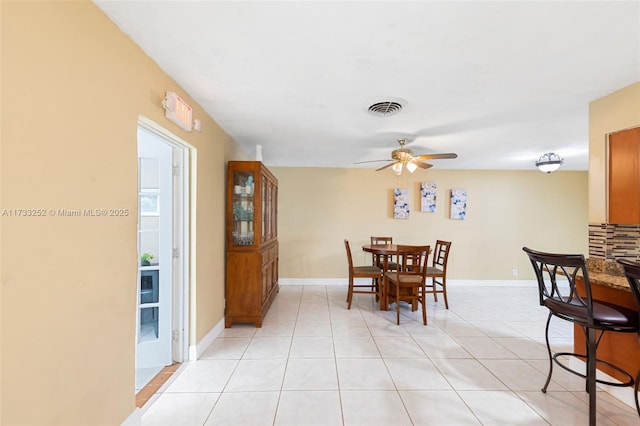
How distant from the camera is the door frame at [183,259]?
7.89 ft

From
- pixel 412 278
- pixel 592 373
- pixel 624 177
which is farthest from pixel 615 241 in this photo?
pixel 412 278

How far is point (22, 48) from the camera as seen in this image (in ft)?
3.16

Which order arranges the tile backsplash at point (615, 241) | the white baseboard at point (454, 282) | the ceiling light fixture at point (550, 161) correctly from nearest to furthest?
→ 1. the tile backsplash at point (615, 241)
2. the ceiling light fixture at point (550, 161)
3. the white baseboard at point (454, 282)

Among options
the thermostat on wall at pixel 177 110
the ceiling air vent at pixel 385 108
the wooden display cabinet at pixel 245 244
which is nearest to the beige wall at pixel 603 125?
the ceiling air vent at pixel 385 108

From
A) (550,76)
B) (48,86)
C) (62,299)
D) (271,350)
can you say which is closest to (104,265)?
(62,299)

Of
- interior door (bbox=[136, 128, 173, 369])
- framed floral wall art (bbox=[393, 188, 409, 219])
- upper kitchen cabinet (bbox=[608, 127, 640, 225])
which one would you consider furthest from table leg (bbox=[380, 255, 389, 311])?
interior door (bbox=[136, 128, 173, 369])

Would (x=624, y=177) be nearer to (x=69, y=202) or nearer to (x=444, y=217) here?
(x=444, y=217)

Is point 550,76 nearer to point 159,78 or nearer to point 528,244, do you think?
point 159,78

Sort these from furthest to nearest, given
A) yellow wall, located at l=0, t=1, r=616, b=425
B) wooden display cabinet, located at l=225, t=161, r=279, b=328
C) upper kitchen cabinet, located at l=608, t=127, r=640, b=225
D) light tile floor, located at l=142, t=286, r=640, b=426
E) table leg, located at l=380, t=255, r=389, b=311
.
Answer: table leg, located at l=380, t=255, r=389, b=311 → wooden display cabinet, located at l=225, t=161, r=279, b=328 → upper kitchen cabinet, located at l=608, t=127, r=640, b=225 → light tile floor, located at l=142, t=286, r=640, b=426 → yellow wall, located at l=0, t=1, r=616, b=425

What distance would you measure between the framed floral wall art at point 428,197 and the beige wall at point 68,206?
4741 mm

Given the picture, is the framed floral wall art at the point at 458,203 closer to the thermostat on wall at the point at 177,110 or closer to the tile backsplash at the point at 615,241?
the tile backsplash at the point at 615,241

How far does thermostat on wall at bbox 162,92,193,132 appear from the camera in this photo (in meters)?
1.86

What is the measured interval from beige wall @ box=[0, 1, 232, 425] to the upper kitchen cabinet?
3490mm

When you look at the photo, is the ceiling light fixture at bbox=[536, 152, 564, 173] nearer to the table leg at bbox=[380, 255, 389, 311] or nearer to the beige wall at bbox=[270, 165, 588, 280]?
the beige wall at bbox=[270, 165, 588, 280]
